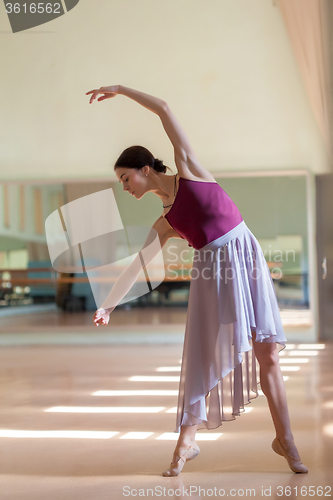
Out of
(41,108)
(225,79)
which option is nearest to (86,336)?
(41,108)

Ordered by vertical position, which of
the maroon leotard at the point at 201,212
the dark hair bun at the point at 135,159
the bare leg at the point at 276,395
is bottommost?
the bare leg at the point at 276,395

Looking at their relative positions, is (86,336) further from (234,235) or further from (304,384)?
(234,235)

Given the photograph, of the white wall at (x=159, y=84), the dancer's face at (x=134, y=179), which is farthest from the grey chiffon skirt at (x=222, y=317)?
the white wall at (x=159, y=84)

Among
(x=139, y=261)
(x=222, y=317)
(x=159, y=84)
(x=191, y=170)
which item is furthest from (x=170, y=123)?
(x=159, y=84)

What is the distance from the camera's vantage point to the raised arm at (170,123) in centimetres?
162

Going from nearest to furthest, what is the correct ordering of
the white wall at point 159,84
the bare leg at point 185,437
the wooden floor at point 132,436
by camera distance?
the wooden floor at point 132,436 → the bare leg at point 185,437 → the white wall at point 159,84

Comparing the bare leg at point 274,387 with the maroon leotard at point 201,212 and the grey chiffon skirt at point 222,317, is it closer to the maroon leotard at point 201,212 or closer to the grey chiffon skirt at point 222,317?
the grey chiffon skirt at point 222,317

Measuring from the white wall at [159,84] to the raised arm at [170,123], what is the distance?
3.86 metres

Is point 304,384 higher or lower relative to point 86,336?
higher

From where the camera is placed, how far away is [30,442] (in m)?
2.13

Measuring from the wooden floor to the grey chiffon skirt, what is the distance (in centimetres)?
23

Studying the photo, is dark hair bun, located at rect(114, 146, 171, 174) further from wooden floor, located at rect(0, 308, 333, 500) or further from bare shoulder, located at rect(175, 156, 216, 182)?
wooden floor, located at rect(0, 308, 333, 500)

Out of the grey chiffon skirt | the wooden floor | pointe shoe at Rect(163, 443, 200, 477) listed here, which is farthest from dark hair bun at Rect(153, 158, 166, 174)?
pointe shoe at Rect(163, 443, 200, 477)

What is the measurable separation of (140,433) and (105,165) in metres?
3.88
